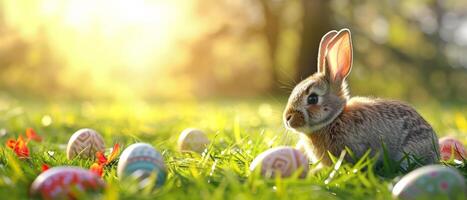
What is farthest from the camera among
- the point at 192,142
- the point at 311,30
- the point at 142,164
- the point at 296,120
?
the point at 311,30

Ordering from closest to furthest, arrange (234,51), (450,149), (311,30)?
(450,149) < (311,30) < (234,51)

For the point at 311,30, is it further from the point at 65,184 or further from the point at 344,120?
the point at 65,184

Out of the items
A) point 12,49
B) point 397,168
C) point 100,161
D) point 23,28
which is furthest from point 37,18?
point 397,168

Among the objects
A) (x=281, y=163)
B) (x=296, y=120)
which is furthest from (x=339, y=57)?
(x=281, y=163)

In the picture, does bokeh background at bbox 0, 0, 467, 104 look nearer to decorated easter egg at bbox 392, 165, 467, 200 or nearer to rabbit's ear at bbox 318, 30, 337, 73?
rabbit's ear at bbox 318, 30, 337, 73

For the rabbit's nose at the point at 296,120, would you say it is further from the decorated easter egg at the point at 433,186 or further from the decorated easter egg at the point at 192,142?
the decorated easter egg at the point at 433,186

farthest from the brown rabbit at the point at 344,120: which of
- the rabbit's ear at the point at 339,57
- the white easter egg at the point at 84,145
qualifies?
the white easter egg at the point at 84,145
